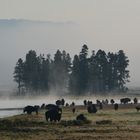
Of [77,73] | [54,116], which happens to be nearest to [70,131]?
[54,116]

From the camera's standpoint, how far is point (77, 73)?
151 m

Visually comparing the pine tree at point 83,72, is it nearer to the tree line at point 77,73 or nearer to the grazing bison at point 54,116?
the tree line at point 77,73

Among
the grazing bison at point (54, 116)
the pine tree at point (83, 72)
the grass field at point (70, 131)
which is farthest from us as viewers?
the pine tree at point (83, 72)

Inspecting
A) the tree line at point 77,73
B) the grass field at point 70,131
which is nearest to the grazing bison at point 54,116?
the grass field at point 70,131

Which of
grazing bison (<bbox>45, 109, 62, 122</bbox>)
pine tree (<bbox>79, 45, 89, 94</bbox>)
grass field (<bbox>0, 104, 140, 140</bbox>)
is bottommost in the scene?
grass field (<bbox>0, 104, 140, 140</bbox>)

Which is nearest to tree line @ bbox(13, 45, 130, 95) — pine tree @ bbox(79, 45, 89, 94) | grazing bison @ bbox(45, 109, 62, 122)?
pine tree @ bbox(79, 45, 89, 94)

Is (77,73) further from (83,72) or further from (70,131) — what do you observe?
(70,131)

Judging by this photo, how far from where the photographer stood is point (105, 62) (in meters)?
154

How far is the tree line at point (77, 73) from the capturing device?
15150 cm

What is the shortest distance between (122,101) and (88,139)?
6226cm

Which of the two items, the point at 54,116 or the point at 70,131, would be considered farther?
the point at 54,116

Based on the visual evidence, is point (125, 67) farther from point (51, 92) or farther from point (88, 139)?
point (88, 139)

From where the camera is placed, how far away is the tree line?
152 m

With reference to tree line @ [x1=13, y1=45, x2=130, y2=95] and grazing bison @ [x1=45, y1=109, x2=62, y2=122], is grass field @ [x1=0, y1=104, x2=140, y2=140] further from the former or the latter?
tree line @ [x1=13, y1=45, x2=130, y2=95]
